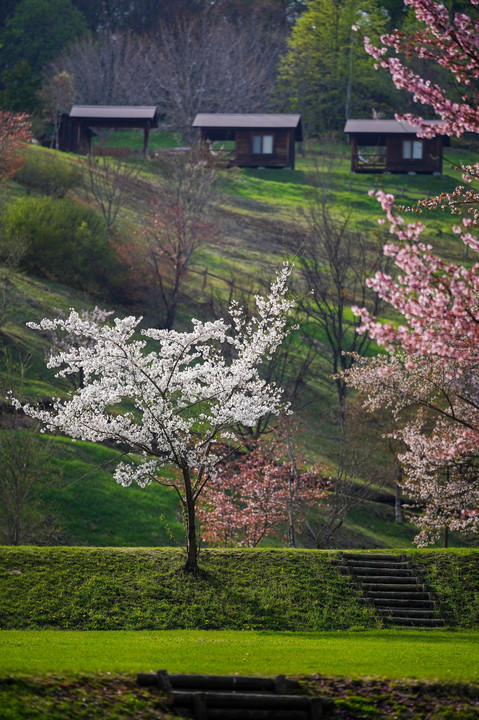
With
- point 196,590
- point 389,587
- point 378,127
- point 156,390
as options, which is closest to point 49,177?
point 378,127

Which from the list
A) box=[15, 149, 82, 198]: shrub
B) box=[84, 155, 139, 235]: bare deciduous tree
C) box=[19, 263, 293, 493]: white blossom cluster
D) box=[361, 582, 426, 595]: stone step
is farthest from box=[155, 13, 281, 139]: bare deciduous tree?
box=[361, 582, 426, 595]: stone step

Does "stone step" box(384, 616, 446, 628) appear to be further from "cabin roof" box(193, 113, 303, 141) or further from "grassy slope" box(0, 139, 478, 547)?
"cabin roof" box(193, 113, 303, 141)

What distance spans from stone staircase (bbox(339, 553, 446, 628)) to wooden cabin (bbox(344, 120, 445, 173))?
59988 mm

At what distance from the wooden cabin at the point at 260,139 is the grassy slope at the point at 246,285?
→ 1.34 meters

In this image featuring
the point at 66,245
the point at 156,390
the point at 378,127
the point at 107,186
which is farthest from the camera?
the point at 378,127

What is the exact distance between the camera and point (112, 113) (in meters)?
82.1

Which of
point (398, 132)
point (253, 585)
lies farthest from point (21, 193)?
point (253, 585)

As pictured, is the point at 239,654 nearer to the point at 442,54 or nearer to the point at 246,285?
the point at 442,54

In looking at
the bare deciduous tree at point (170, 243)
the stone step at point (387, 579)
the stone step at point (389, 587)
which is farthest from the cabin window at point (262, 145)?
the stone step at point (389, 587)

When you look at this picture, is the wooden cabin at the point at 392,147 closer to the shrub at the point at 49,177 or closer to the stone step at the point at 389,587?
the shrub at the point at 49,177

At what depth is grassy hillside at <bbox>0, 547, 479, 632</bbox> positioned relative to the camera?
69.5ft

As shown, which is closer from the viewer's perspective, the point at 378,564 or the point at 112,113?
the point at 378,564

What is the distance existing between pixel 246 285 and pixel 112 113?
1421 inches

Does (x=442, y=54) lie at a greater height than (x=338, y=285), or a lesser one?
greater
